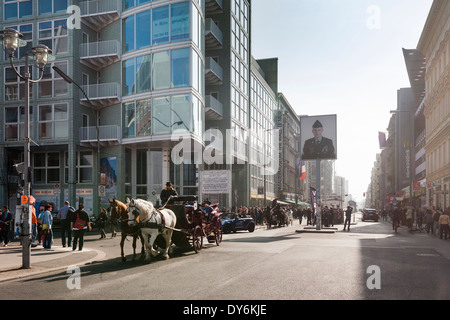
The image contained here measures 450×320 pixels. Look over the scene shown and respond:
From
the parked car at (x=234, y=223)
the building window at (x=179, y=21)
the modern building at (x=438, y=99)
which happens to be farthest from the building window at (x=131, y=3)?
the modern building at (x=438, y=99)

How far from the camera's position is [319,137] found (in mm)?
32781

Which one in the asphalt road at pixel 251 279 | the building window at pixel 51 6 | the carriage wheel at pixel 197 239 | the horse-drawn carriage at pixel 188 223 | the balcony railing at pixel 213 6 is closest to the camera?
the asphalt road at pixel 251 279

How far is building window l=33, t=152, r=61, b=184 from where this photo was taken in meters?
36.7

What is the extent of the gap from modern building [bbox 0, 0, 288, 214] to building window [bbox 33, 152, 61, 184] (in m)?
0.08

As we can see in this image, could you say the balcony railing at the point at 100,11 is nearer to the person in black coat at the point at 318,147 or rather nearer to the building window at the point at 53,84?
the building window at the point at 53,84

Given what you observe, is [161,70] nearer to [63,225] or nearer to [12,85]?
[12,85]

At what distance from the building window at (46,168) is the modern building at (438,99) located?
30214mm

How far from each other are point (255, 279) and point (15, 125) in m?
32.1

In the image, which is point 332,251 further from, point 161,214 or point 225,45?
point 225,45

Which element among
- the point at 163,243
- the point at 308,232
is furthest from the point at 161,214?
the point at 308,232

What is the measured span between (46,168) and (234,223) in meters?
17.5

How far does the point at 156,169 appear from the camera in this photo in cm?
3647

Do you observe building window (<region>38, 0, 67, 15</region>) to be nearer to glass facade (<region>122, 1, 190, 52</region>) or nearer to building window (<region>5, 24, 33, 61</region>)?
building window (<region>5, 24, 33, 61</region>)

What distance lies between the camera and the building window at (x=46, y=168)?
36.7m
